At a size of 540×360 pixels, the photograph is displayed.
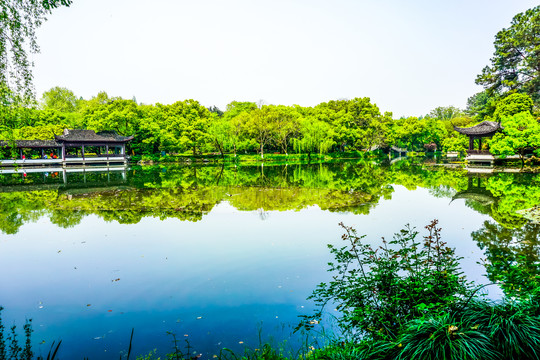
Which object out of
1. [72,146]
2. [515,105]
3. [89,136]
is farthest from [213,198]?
[72,146]

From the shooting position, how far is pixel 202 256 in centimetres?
646

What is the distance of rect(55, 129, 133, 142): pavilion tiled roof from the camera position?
3369cm

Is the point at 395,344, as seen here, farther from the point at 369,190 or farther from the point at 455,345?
the point at 369,190

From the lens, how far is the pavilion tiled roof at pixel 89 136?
111ft

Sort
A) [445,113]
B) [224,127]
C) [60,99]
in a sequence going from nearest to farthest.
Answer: [224,127] → [60,99] → [445,113]

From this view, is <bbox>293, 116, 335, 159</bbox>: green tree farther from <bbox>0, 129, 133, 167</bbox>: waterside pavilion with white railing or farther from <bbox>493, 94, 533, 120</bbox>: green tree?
<bbox>0, 129, 133, 167</bbox>: waterside pavilion with white railing

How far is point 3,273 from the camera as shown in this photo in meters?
5.79

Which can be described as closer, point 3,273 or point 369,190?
point 3,273

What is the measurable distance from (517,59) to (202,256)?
3769 cm

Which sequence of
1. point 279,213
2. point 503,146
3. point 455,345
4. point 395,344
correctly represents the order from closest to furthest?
1. point 455,345
2. point 395,344
3. point 279,213
4. point 503,146

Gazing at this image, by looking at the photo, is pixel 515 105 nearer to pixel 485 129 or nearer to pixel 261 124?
pixel 485 129

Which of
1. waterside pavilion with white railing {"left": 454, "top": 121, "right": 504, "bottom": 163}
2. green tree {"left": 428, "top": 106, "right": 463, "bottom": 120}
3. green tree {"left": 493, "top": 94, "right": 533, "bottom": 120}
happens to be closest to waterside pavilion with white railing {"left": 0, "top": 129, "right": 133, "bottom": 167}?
waterside pavilion with white railing {"left": 454, "top": 121, "right": 504, "bottom": 163}

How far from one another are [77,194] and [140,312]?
1275 centimetres

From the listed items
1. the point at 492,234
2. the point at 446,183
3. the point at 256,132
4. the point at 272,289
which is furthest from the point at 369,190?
the point at 256,132
